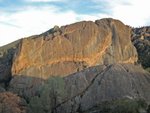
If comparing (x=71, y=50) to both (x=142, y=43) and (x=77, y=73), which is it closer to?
(x=77, y=73)

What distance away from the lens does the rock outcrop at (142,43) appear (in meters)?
132

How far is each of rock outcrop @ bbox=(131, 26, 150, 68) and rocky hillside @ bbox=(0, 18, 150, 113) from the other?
3.76 feet

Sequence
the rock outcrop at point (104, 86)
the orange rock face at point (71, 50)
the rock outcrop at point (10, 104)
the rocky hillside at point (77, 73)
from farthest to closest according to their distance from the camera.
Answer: the orange rock face at point (71, 50) < the rock outcrop at point (104, 86) < the rocky hillside at point (77, 73) < the rock outcrop at point (10, 104)

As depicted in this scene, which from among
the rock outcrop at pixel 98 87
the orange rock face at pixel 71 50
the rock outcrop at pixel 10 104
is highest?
the orange rock face at pixel 71 50

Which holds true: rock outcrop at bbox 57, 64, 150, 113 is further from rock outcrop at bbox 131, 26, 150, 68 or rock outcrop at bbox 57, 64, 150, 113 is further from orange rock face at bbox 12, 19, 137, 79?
rock outcrop at bbox 131, 26, 150, 68

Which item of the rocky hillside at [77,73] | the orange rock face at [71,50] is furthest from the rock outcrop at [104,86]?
the orange rock face at [71,50]

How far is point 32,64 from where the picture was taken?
111 m

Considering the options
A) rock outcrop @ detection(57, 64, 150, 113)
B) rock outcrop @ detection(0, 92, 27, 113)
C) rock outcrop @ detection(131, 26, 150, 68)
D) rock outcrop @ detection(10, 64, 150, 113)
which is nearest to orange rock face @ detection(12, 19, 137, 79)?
rock outcrop @ detection(10, 64, 150, 113)

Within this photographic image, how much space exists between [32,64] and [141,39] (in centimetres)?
5030

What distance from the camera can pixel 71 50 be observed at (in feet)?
375

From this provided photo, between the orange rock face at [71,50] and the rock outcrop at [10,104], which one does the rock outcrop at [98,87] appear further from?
the rock outcrop at [10,104]

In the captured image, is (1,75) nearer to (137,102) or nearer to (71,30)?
(71,30)

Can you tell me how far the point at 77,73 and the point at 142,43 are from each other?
44.5 meters

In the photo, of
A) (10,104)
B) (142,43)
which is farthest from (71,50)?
(142,43)
